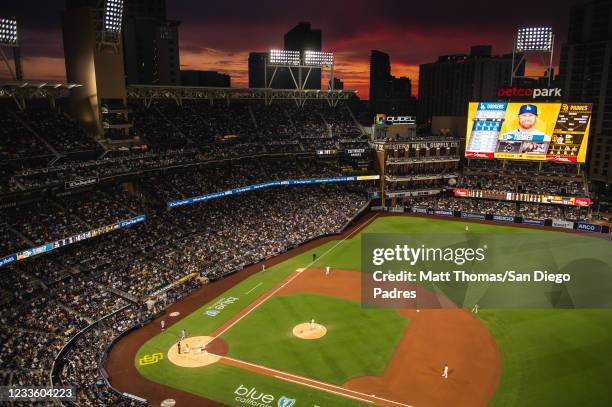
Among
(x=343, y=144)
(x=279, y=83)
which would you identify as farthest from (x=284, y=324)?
(x=279, y=83)

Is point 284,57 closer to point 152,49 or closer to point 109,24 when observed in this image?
point 109,24

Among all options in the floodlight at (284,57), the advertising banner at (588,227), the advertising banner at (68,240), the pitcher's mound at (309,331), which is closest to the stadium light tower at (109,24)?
the advertising banner at (68,240)

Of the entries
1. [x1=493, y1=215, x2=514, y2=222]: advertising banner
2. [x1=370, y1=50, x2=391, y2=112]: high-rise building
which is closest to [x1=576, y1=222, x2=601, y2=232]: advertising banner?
[x1=493, y1=215, x2=514, y2=222]: advertising banner

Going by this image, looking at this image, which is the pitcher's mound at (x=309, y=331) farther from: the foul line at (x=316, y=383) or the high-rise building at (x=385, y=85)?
the high-rise building at (x=385, y=85)

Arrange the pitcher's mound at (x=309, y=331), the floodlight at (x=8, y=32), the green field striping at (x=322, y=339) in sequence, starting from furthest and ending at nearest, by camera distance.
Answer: the floodlight at (x=8, y=32)
the pitcher's mound at (x=309, y=331)
the green field striping at (x=322, y=339)

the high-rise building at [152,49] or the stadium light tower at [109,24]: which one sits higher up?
the high-rise building at [152,49]

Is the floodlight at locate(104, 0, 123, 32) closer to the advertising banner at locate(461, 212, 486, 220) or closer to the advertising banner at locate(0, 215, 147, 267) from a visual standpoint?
the advertising banner at locate(0, 215, 147, 267)

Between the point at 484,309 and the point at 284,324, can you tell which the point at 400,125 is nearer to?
the point at 484,309

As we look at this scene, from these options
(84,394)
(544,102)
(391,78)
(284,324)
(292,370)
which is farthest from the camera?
(391,78)
